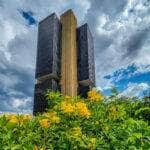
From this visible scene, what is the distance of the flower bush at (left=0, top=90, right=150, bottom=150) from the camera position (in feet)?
10.9

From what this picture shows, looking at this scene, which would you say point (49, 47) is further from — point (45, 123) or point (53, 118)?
point (45, 123)

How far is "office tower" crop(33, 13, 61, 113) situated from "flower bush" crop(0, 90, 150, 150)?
173 ft

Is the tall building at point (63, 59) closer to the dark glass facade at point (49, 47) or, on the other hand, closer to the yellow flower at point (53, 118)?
the dark glass facade at point (49, 47)

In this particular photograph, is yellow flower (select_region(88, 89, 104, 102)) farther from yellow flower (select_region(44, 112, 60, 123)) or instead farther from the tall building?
the tall building

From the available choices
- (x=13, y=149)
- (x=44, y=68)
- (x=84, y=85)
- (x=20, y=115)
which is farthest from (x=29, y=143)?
(x=44, y=68)

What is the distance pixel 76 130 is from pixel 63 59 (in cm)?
5650

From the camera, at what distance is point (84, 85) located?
58969mm

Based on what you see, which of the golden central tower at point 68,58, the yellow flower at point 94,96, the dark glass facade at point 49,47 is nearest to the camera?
the yellow flower at point 94,96

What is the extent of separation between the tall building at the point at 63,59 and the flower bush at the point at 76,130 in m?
51.7

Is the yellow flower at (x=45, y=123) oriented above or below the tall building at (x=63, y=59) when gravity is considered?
below

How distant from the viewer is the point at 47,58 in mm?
64688

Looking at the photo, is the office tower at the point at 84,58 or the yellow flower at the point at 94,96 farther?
the office tower at the point at 84,58

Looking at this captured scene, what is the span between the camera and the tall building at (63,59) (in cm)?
5884

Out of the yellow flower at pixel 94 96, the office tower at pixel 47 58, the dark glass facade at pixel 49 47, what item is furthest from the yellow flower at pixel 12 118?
the dark glass facade at pixel 49 47
